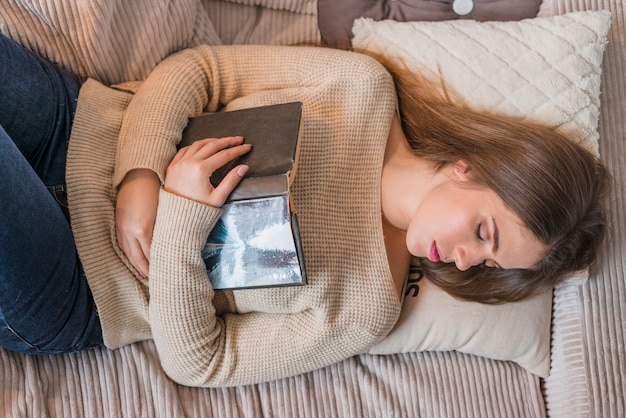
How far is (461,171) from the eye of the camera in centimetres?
111

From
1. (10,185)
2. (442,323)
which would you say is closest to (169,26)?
(10,185)

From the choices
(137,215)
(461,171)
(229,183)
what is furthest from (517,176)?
(137,215)

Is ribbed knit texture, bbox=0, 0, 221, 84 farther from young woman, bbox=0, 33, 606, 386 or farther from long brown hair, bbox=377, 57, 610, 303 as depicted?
long brown hair, bbox=377, 57, 610, 303

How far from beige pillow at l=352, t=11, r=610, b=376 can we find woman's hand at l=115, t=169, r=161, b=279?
1.73 ft

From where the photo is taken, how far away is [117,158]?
1132mm

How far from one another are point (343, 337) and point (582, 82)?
0.70 meters

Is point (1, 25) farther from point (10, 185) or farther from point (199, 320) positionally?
point (199, 320)

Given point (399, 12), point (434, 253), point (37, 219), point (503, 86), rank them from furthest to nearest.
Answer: point (399, 12), point (503, 86), point (434, 253), point (37, 219)

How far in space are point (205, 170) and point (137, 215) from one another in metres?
0.18

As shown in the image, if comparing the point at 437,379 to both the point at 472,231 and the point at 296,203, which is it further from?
the point at 296,203

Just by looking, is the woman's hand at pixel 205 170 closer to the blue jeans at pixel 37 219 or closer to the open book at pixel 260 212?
the open book at pixel 260 212

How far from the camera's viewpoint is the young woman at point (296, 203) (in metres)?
1.04

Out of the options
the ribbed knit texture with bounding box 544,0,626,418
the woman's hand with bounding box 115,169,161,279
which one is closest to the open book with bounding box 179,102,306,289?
the woman's hand with bounding box 115,169,161,279

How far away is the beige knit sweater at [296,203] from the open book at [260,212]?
60mm
